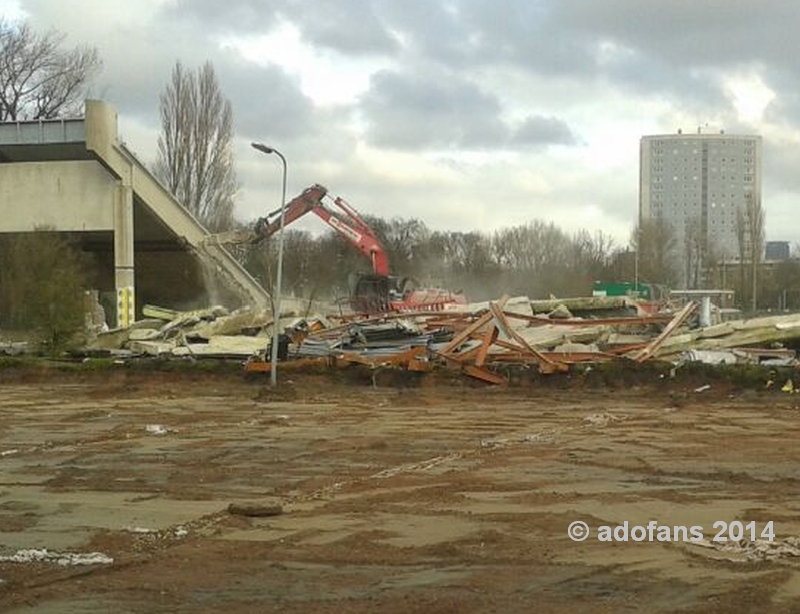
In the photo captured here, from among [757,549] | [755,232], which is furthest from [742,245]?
[757,549]

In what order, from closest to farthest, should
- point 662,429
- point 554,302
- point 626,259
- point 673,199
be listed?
1. point 662,429
2. point 554,302
3. point 626,259
4. point 673,199

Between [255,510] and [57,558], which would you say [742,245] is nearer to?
[255,510]

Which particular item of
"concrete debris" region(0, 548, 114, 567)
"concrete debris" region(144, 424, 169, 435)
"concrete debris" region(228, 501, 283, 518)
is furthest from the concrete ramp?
"concrete debris" region(0, 548, 114, 567)

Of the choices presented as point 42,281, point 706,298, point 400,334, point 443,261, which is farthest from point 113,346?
point 443,261

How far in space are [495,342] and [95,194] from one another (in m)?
29.1

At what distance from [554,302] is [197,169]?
3038 cm

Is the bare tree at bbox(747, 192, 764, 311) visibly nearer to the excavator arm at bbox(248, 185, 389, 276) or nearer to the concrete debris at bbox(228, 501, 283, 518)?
the excavator arm at bbox(248, 185, 389, 276)

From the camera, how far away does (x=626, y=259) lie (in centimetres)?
9344

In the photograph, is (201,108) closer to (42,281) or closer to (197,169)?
(197,169)

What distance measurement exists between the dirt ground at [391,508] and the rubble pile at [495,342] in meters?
5.96

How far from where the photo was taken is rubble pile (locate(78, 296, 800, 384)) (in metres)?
31.5

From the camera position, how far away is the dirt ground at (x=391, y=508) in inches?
320

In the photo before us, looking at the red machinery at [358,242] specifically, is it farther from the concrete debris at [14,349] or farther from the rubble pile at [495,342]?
the concrete debris at [14,349]

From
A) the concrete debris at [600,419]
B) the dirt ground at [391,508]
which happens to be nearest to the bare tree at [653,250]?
the dirt ground at [391,508]
